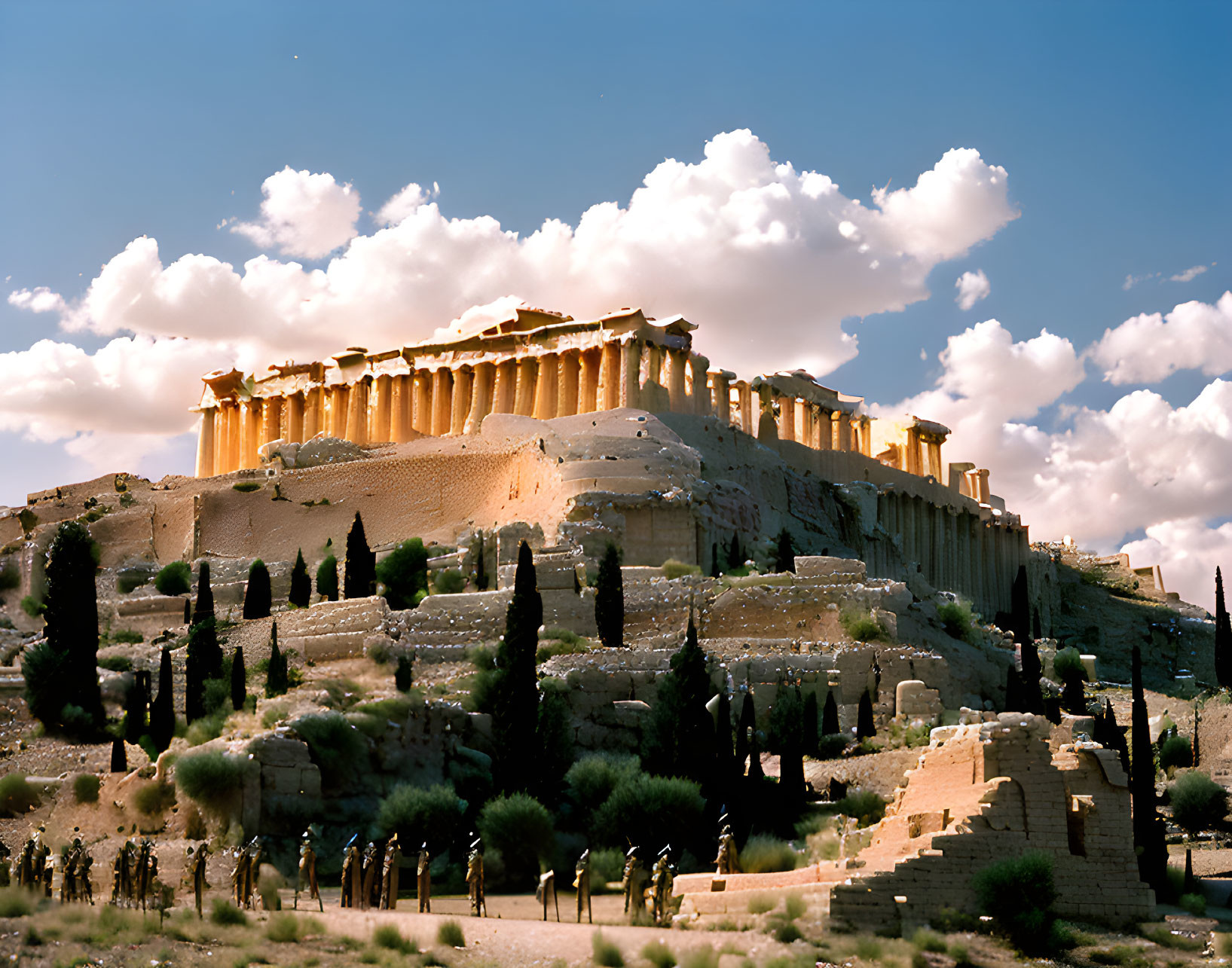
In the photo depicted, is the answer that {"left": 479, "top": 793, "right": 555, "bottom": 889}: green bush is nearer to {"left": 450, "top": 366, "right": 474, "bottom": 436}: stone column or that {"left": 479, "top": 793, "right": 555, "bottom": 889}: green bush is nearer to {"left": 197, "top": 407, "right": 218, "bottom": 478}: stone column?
{"left": 450, "top": 366, "right": 474, "bottom": 436}: stone column

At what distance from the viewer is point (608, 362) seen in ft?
239

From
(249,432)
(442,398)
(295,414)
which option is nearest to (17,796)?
(442,398)

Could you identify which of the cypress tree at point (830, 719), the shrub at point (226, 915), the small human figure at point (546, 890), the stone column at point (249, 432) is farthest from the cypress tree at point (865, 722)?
the stone column at point (249, 432)

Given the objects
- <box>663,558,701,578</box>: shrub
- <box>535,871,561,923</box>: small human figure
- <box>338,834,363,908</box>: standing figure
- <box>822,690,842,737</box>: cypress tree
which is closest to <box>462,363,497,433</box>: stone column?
<box>663,558,701,578</box>: shrub

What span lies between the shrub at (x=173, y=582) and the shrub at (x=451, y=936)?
39642 millimetres

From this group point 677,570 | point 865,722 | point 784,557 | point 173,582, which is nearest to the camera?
point 865,722

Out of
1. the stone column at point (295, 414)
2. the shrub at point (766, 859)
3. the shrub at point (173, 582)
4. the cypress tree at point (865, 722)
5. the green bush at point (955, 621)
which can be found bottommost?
the shrub at point (766, 859)

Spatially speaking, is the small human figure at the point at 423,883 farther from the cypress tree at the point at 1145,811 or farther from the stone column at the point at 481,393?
the stone column at the point at 481,393

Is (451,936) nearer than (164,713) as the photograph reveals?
Yes

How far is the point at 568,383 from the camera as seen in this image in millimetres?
75562

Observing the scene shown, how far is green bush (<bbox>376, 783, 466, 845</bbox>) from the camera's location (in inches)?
1181

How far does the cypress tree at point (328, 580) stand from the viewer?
54.3 metres

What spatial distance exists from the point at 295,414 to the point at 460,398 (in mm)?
13685

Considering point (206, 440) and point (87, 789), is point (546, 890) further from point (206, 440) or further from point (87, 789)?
point (206, 440)
